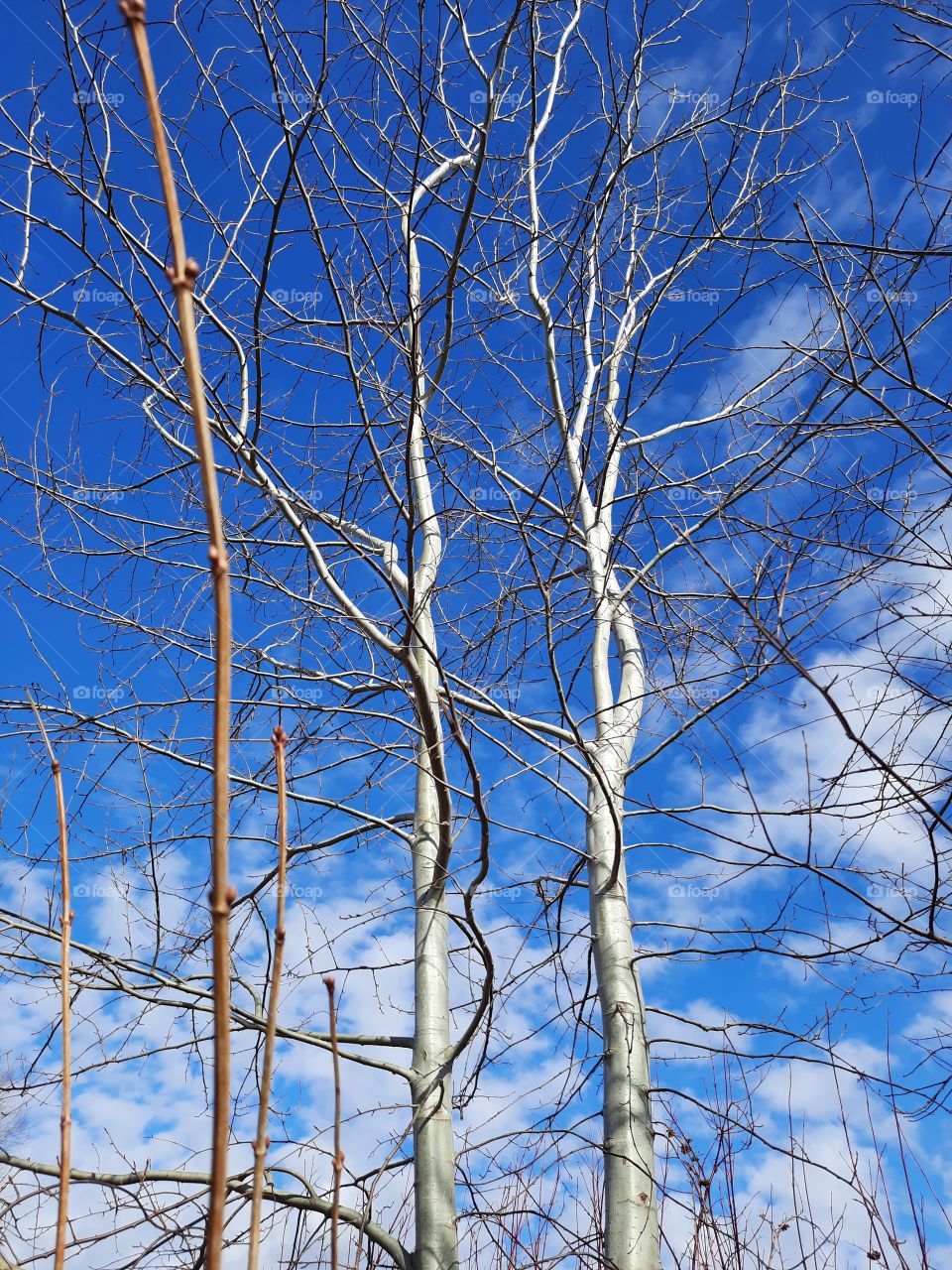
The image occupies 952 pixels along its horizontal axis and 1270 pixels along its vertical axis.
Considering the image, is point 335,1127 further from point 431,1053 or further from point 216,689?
point 431,1053

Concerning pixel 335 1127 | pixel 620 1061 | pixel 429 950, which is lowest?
pixel 335 1127

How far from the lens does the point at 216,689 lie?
489 millimetres

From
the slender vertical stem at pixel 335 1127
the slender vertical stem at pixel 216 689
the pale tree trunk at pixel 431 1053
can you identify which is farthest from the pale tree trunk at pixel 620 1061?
the slender vertical stem at pixel 216 689

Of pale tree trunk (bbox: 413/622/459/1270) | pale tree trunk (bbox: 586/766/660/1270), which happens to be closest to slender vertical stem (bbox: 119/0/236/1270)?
pale tree trunk (bbox: 413/622/459/1270)

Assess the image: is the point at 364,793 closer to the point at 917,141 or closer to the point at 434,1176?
the point at 434,1176

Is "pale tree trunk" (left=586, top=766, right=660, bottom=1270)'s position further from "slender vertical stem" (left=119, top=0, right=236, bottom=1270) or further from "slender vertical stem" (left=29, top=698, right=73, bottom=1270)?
"slender vertical stem" (left=119, top=0, right=236, bottom=1270)

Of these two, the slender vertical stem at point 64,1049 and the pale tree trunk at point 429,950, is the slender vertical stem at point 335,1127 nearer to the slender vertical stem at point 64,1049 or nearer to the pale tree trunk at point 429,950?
the slender vertical stem at point 64,1049

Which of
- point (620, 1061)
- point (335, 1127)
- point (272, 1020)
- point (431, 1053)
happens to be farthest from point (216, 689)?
point (431, 1053)

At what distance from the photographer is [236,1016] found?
319 centimetres

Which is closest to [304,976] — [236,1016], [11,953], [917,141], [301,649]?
[236,1016]

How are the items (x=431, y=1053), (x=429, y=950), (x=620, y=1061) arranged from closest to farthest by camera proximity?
(x=620, y=1061), (x=431, y=1053), (x=429, y=950)

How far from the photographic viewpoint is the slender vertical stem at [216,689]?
0.47m

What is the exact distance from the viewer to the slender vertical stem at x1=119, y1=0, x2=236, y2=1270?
470 mm

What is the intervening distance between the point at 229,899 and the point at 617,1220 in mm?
3053
